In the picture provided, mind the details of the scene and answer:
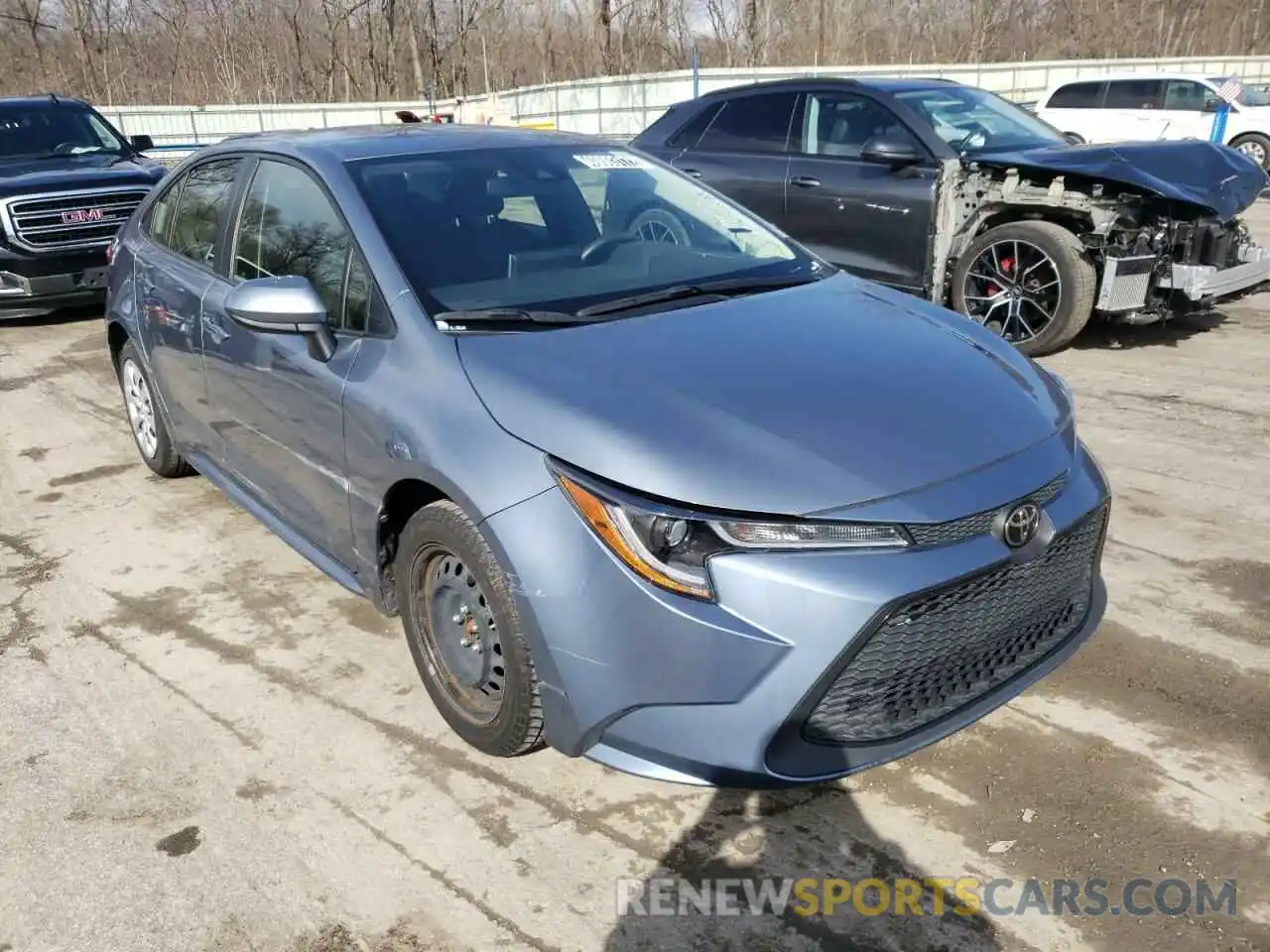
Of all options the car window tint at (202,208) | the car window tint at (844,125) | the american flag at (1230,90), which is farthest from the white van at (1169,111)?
the car window tint at (202,208)

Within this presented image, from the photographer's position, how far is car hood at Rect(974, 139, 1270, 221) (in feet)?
19.8

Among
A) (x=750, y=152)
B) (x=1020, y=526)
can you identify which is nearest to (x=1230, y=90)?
(x=750, y=152)

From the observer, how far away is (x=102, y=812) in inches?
105

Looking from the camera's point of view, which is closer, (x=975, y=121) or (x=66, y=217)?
(x=975, y=121)

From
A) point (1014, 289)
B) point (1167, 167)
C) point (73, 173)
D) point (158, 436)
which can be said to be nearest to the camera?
point (158, 436)

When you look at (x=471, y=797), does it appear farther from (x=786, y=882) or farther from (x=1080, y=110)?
(x=1080, y=110)

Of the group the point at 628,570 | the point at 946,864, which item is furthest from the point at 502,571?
the point at 946,864

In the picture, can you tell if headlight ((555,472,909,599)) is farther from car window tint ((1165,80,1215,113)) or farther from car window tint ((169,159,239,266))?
car window tint ((1165,80,1215,113))

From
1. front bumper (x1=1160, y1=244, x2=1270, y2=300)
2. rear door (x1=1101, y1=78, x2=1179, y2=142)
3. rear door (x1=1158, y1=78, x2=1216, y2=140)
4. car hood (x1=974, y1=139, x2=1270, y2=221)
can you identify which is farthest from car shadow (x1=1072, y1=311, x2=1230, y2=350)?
rear door (x1=1158, y1=78, x2=1216, y2=140)

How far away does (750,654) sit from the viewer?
6.92 feet

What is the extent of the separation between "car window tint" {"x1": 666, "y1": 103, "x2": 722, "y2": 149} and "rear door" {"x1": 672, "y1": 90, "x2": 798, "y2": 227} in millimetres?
27

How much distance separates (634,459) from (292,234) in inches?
72.0

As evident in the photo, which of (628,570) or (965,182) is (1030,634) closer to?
(628,570)

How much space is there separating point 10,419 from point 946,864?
619 centimetres
